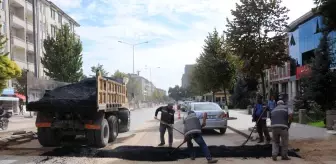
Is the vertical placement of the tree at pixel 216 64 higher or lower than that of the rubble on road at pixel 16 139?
higher

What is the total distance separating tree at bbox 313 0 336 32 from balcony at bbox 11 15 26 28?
1625 inches

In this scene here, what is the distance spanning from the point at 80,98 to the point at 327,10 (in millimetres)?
10132

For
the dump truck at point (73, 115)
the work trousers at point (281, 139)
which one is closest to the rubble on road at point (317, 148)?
the work trousers at point (281, 139)

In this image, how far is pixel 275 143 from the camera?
1029 cm

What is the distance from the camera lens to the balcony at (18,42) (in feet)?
160

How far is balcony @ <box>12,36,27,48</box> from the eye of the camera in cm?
4878

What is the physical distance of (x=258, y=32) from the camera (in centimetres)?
1847

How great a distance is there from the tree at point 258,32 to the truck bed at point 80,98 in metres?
6.99

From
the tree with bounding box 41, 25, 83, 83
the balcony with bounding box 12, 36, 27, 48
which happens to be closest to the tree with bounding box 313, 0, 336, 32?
the tree with bounding box 41, 25, 83, 83

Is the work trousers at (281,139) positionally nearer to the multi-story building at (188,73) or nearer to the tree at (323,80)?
the tree at (323,80)

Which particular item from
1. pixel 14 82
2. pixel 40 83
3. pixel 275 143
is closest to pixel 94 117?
pixel 40 83

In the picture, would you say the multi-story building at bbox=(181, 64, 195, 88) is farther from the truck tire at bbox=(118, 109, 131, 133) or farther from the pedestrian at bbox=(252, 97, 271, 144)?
the pedestrian at bbox=(252, 97, 271, 144)

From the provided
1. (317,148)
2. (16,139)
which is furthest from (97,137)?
(317,148)

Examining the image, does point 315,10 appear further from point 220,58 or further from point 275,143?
point 220,58
